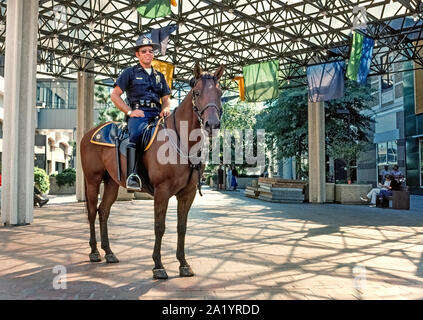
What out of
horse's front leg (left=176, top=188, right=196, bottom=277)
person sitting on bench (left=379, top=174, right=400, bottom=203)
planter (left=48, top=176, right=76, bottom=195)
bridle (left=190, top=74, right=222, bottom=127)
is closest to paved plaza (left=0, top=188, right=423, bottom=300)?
horse's front leg (left=176, top=188, right=196, bottom=277)

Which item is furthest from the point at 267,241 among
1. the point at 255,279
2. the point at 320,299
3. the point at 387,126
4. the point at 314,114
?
the point at 387,126

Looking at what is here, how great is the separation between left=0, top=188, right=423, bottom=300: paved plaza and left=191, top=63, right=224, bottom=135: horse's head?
174 centimetres

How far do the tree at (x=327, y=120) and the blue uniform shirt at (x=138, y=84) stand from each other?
17.3 meters

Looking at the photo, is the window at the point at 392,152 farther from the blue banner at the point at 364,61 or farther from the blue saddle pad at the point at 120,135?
the blue saddle pad at the point at 120,135

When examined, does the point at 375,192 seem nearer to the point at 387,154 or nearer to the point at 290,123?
the point at 290,123

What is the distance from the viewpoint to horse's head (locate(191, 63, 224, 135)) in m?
3.74

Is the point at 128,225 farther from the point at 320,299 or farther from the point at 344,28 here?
the point at 344,28

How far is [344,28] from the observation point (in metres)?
16.3

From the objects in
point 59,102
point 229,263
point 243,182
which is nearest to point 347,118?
point 243,182

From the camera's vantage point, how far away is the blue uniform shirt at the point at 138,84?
15.6ft

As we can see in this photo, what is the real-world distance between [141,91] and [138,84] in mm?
100

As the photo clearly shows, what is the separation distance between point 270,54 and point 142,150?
54.5ft

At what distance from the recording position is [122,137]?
4758mm

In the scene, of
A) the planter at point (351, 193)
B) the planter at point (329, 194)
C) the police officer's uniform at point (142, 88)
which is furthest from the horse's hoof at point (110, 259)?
the planter at point (351, 193)
